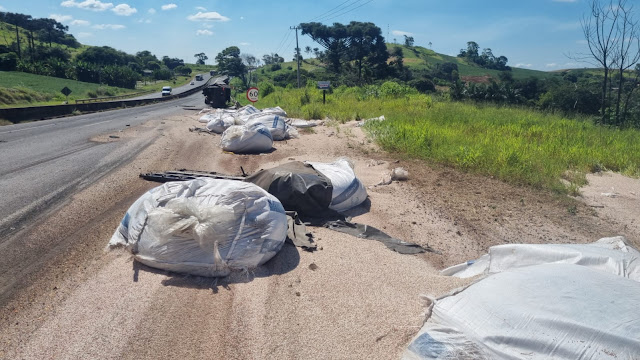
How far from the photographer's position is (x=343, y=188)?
17.7 ft

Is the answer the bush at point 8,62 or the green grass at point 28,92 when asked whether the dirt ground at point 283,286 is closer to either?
the green grass at point 28,92

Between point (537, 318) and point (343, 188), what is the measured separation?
341 centimetres

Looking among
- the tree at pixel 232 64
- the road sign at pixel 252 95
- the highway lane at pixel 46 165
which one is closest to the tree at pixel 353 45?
the tree at pixel 232 64

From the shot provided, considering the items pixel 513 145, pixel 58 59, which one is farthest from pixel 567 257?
pixel 58 59

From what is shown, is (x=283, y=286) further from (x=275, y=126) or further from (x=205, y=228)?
(x=275, y=126)

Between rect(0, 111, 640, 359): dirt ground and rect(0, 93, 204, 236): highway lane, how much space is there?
0.41 m

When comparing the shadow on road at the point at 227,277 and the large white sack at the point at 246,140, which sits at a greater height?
the large white sack at the point at 246,140

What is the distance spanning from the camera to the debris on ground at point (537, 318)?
1.99 metres

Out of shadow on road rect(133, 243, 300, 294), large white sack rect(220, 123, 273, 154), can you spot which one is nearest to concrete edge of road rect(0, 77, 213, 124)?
large white sack rect(220, 123, 273, 154)

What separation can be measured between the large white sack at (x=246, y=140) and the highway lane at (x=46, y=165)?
1.97 m

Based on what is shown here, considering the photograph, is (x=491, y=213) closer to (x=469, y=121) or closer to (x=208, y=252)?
(x=208, y=252)

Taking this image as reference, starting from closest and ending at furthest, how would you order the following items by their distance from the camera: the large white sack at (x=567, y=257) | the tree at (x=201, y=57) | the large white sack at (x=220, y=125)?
the large white sack at (x=567, y=257) < the large white sack at (x=220, y=125) < the tree at (x=201, y=57)

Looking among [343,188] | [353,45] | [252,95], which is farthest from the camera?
[353,45]

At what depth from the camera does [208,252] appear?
350cm
